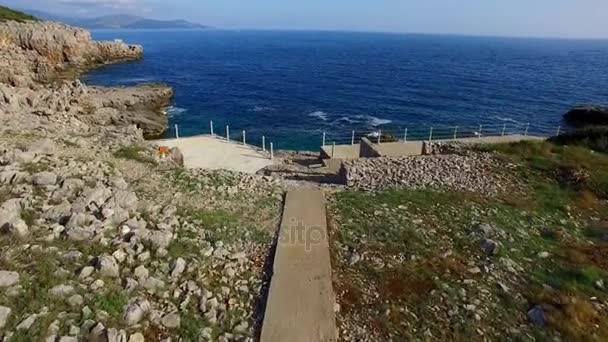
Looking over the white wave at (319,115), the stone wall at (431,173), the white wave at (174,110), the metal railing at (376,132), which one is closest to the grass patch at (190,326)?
the stone wall at (431,173)

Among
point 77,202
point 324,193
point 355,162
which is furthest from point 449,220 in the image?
point 77,202

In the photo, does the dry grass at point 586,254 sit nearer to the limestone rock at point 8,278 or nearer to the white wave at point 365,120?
the limestone rock at point 8,278

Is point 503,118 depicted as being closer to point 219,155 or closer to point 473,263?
point 219,155

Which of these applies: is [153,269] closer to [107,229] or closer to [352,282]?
[107,229]

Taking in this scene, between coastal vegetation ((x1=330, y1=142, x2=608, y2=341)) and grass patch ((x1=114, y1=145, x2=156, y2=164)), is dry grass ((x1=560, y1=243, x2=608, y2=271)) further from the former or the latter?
grass patch ((x1=114, y1=145, x2=156, y2=164))

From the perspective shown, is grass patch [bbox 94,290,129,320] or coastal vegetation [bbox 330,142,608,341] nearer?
grass patch [bbox 94,290,129,320]

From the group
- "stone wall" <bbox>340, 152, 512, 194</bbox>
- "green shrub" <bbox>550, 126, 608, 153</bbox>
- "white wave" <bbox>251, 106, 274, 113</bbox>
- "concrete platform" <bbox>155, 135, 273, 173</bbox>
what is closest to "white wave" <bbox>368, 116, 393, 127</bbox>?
"white wave" <bbox>251, 106, 274, 113</bbox>

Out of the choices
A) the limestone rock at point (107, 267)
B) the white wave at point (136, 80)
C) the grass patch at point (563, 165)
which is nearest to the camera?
the limestone rock at point (107, 267)
